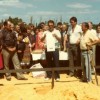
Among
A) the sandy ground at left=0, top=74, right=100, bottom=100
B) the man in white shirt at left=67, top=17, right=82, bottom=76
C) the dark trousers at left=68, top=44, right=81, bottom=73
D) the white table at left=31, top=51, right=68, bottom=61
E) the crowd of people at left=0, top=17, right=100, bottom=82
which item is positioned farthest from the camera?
the white table at left=31, top=51, right=68, bottom=61

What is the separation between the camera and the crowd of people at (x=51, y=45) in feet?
35.7

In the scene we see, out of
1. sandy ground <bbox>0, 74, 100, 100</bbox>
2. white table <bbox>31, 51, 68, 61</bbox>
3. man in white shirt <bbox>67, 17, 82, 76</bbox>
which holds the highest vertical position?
man in white shirt <bbox>67, 17, 82, 76</bbox>

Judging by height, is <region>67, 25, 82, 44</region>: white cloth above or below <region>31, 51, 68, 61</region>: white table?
above

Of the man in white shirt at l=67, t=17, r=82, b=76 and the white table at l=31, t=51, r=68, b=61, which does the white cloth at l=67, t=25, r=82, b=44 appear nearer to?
the man in white shirt at l=67, t=17, r=82, b=76

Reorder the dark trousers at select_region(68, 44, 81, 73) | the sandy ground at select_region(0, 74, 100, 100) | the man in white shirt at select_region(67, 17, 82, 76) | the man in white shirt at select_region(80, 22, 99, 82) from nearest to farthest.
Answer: the sandy ground at select_region(0, 74, 100, 100) < the man in white shirt at select_region(80, 22, 99, 82) < the man in white shirt at select_region(67, 17, 82, 76) < the dark trousers at select_region(68, 44, 81, 73)

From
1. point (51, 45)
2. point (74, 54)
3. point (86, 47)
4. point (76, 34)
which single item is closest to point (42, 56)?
point (74, 54)

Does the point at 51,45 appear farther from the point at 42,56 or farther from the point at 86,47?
the point at 42,56

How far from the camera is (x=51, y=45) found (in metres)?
11.1

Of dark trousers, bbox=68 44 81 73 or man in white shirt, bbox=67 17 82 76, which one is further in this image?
dark trousers, bbox=68 44 81 73

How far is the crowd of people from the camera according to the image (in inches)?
428

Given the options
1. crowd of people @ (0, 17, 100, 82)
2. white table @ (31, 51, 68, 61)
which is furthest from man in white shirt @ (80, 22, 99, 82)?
white table @ (31, 51, 68, 61)

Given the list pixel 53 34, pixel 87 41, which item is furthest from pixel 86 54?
pixel 53 34

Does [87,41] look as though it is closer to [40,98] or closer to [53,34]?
[53,34]

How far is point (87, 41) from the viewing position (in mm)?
10773
